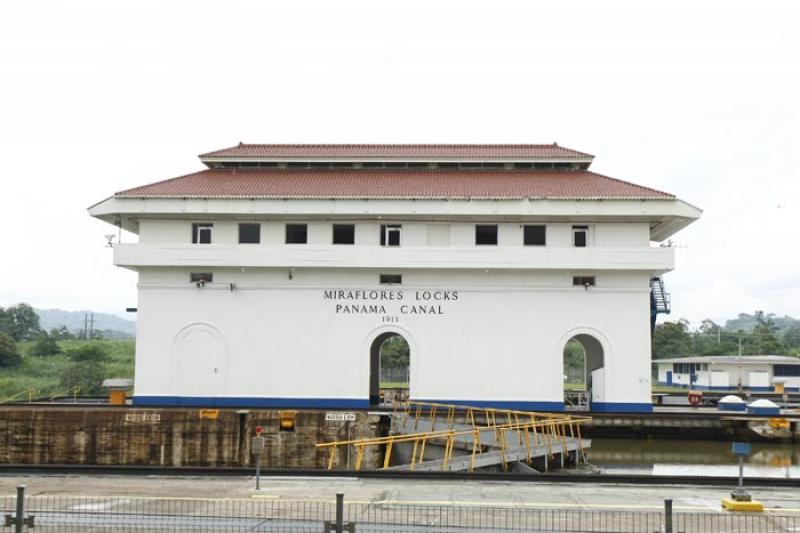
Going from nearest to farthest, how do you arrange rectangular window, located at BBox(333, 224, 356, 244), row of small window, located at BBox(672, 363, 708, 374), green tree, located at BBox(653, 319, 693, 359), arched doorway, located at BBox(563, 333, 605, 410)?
1. arched doorway, located at BBox(563, 333, 605, 410)
2. rectangular window, located at BBox(333, 224, 356, 244)
3. row of small window, located at BBox(672, 363, 708, 374)
4. green tree, located at BBox(653, 319, 693, 359)

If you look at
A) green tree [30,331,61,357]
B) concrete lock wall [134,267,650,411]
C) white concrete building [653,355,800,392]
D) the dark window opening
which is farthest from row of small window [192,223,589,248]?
green tree [30,331,61,357]

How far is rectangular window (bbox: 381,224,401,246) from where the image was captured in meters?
32.7

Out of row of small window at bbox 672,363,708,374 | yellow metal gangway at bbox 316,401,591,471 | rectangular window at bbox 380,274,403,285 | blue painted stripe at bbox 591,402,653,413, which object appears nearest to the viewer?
yellow metal gangway at bbox 316,401,591,471

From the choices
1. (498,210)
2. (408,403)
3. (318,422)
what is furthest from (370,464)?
(498,210)

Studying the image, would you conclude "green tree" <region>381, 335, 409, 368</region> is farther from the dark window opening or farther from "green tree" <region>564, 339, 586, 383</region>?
the dark window opening

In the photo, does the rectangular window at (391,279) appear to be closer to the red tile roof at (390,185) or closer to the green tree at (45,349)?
the red tile roof at (390,185)

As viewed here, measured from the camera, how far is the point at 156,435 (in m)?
26.3

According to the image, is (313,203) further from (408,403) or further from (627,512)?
(627,512)

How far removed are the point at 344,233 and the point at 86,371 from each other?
41.3m

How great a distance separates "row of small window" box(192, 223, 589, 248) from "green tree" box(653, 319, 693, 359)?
224 feet

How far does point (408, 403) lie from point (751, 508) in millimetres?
16676

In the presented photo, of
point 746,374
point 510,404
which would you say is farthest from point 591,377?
point 746,374

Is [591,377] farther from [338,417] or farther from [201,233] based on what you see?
[201,233]

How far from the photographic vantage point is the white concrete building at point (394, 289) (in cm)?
3139
